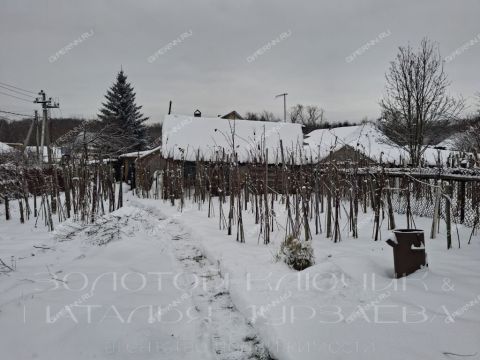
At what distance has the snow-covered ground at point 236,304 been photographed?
220cm

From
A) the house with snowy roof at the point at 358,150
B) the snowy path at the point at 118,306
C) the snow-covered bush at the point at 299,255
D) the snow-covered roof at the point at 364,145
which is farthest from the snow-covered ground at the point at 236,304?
the snow-covered roof at the point at 364,145

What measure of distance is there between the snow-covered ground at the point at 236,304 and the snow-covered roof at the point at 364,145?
85.1 inches

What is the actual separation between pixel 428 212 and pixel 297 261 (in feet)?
13.0

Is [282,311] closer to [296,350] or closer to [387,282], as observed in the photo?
[296,350]

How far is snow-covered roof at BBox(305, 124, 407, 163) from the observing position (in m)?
6.73

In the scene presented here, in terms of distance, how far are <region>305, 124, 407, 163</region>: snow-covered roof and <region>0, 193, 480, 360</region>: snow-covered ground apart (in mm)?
2161

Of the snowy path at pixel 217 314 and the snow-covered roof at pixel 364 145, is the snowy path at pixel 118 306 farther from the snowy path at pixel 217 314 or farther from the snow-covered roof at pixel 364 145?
the snow-covered roof at pixel 364 145

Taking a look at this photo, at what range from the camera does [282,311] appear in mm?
2688

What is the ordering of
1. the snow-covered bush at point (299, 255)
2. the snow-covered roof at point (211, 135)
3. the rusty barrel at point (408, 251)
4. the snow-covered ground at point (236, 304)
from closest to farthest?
the snow-covered ground at point (236, 304) < the rusty barrel at point (408, 251) < the snow-covered bush at point (299, 255) < the snow-covered roof at point (211, 135)

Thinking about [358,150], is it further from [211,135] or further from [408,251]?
[211,135]

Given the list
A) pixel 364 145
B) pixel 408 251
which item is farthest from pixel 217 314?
pixel 364 145

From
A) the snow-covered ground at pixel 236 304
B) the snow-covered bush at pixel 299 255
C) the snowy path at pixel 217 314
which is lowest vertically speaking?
the snowy path at pixel 217 314

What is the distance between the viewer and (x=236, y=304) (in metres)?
3.01

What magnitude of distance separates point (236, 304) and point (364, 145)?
22435 millimetres
